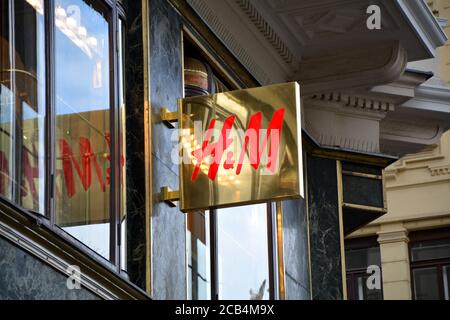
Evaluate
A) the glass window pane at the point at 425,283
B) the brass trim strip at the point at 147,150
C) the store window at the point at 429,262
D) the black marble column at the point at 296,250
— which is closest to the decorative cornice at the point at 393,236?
the store window at the point at 429,262

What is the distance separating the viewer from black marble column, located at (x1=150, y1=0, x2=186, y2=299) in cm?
1360

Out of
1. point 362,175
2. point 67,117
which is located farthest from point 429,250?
point 67,117

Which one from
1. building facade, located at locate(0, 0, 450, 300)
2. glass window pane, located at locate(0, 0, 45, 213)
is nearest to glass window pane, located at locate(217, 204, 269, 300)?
building facade, located at locate(0, 0, 450, 300)

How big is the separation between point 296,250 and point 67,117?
635 centimetres

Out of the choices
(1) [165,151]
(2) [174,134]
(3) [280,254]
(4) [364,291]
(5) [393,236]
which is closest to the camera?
(1) [165,151]

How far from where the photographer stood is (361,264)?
104 ft

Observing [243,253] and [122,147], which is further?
[243,253]

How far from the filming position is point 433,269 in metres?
31.4

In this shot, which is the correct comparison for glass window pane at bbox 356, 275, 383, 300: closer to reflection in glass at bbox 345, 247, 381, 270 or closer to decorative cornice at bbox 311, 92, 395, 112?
reflection in glass at bbox 345, 247, 381, 270

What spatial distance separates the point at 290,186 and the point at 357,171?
5864mm

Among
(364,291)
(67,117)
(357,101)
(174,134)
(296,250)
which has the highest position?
(357,101)

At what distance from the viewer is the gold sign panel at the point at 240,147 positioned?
45.0 feet

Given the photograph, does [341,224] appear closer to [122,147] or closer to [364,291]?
[122,147]
